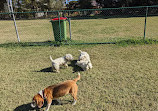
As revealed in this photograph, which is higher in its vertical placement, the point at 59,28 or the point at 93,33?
the point at 59,28

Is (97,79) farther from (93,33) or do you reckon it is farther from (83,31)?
(83,31)

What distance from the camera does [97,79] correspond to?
380 cm

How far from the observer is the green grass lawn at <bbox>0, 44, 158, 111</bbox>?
9.41 ft

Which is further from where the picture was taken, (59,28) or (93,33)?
(93,33)

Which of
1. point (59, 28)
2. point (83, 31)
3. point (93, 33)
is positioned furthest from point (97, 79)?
point (83, 31)

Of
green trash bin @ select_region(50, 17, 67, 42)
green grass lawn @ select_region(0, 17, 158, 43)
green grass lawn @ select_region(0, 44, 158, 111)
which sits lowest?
green grass lawn @ select_region(0, 44, 158, 111)

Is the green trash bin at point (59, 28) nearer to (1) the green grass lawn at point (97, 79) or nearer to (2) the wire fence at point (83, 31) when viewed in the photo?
(2) the wire fence at point (83, 31)

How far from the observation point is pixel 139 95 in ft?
10.0

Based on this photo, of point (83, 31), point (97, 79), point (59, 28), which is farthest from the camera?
point (83, 31)

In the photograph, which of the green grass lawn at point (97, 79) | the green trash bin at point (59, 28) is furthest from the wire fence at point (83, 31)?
the green grass lawn at point (97, 79)

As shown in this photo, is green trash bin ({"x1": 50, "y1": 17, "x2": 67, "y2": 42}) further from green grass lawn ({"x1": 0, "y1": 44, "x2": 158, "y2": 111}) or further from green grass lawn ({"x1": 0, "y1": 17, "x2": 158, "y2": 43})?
green grass lawn ({"x1": 0, "y1": 44, "x2": 158, "y2": 111})

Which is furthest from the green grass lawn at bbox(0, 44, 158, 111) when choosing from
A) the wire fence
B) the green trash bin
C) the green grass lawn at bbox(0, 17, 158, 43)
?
the green grass lawn at bbox(0, 17, 158, 43)

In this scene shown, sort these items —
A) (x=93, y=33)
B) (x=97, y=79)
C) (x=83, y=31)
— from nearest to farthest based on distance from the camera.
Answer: (x=97, y=79) → (x=93, y=33) → (x=83, y=31)

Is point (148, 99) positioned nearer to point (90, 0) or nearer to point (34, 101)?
point (34, 101)
